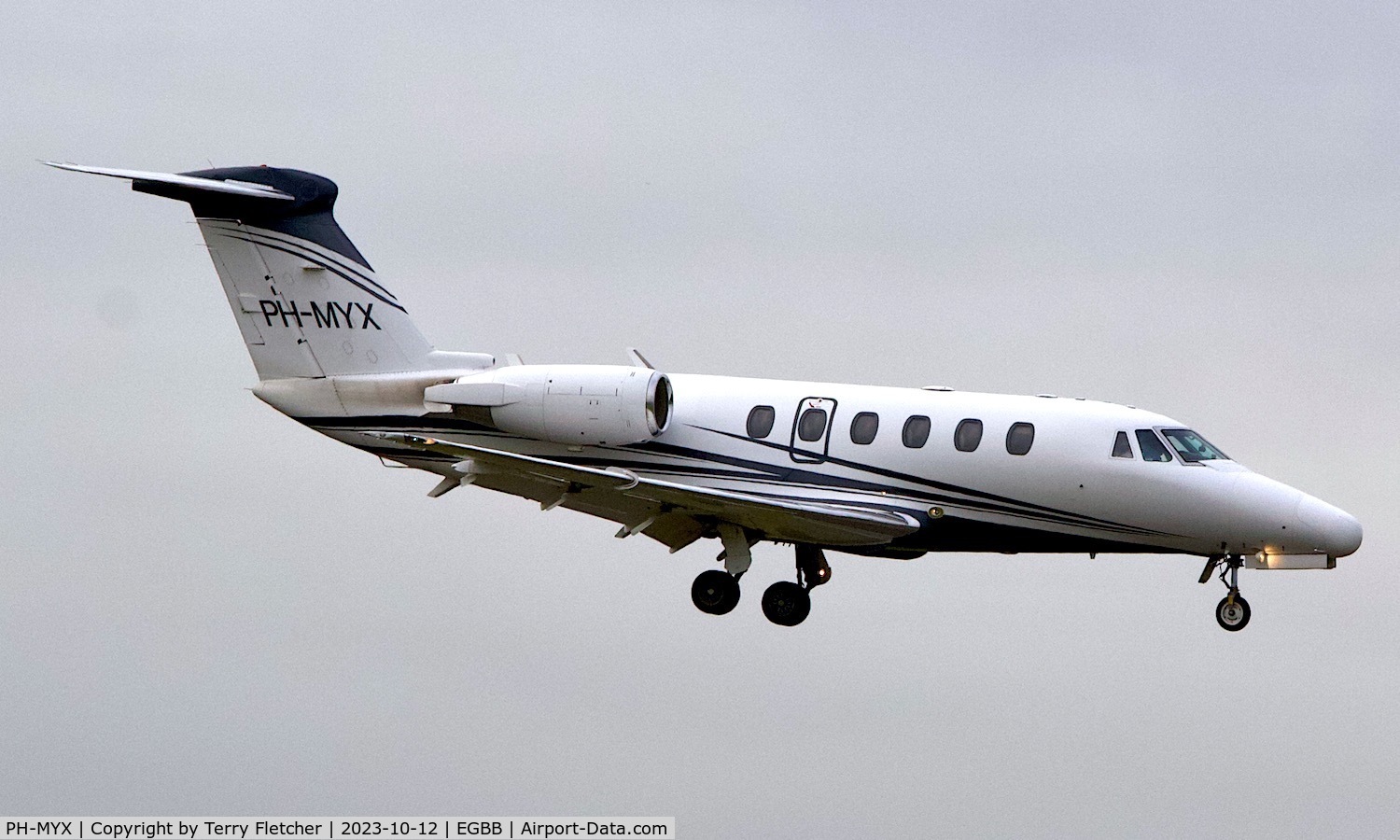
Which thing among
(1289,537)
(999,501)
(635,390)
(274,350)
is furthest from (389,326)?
(1289,537)

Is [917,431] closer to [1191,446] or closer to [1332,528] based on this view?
[1191,446]

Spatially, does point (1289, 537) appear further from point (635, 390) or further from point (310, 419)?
point (310, 419)

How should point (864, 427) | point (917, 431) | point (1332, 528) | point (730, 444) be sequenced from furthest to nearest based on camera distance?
point (730, 444)
point (864, 427)
point (917, 431)
point (1332, 528)

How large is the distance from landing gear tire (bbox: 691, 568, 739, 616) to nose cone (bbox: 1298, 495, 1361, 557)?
824cm

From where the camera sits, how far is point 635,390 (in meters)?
29.2

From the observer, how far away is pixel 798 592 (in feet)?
100.0

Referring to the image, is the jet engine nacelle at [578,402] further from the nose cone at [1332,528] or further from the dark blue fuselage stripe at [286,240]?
the nose cone at [1332,528]

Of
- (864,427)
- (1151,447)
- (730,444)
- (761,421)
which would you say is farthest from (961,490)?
(730,444)

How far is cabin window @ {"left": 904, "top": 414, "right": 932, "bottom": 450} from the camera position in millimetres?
28816

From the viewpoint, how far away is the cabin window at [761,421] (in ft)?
97.0

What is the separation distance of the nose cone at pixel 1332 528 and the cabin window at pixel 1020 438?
3.78 metres

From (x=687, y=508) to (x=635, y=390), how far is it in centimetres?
188

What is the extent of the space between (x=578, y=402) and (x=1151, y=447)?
8.17 meters

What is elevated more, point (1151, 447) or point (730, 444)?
point (730, 444)
